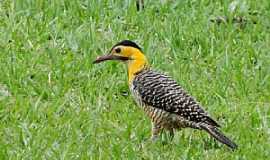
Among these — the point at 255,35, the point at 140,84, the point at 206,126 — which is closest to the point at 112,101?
the point at 140,84

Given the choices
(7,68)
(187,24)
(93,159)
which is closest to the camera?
(93,159)

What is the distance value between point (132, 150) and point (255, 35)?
3.19 meters

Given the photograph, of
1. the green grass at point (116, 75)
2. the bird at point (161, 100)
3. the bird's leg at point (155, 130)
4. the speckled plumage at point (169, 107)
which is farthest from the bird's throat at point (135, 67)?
the bird's leg at point (155, 130)

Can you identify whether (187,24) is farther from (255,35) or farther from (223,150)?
(223,150)

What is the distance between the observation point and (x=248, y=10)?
41.7ft

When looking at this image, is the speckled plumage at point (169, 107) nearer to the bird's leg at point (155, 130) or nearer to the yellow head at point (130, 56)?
the bird's leg at point (155, 130)

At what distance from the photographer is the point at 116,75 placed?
11023mm

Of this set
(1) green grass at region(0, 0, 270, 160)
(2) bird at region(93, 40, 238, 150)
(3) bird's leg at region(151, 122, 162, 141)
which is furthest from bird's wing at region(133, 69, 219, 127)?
(1) green grass at region(0, 0, 270, 160)

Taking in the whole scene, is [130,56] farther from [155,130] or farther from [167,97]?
[155,130]

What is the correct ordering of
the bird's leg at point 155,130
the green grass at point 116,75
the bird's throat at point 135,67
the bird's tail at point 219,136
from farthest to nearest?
the bird's throat at point 135,67 → the bird's leg at point 155,130 → the green grass at point 116,75 → the bird's tail at point 219,136

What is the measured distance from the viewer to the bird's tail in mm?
9352

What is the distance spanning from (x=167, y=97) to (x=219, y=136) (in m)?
0.60

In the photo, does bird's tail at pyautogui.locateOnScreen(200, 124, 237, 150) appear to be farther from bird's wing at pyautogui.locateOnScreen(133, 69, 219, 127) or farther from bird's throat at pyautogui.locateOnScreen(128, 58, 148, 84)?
bird's throat at pyautogui.locateOnScreen(128, 58, 148, 84)

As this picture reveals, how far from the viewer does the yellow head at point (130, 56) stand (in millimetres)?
10167
